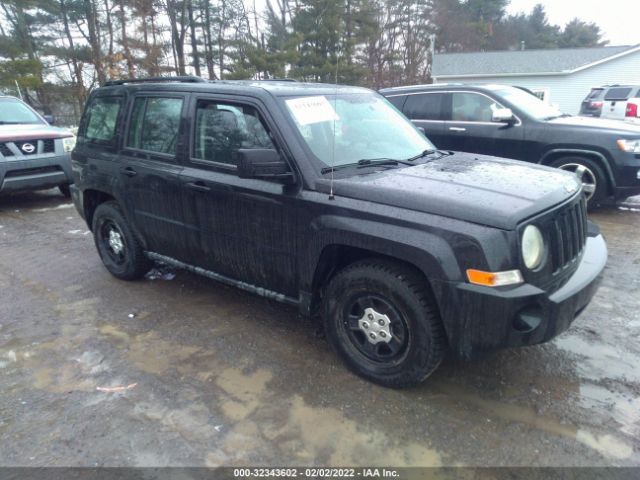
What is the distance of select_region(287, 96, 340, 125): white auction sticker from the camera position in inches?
131

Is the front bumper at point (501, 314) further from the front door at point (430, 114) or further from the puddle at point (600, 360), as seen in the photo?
the front door at point (430, 114)

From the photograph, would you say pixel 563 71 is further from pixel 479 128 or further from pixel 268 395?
pixel 268 395

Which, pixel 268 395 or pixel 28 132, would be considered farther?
pixel 28 132

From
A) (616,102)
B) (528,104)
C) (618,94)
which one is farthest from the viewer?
(618,94)

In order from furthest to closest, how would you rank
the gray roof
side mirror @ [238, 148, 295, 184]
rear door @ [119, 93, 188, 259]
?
the gray roof → rear door @ [119, 93, 188, 259] → side mirror @ [238, 148, 295, 184]

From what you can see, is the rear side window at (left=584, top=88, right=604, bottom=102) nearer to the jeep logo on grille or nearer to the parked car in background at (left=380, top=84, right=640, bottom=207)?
the parked car in background at (left=380, top=84, right=640, bottom=207)

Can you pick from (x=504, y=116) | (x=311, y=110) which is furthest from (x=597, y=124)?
(x=311, y=110)

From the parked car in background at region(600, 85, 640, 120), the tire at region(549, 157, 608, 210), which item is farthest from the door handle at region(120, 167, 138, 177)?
the parked car in background at region(600, 85, 640, 120)

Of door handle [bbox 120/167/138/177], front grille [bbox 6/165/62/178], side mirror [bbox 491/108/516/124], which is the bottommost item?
front grille [bbox 6/165/62/178]

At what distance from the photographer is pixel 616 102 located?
58.7ft

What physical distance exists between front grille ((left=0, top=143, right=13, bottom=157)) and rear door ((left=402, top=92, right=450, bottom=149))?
661 centimetres

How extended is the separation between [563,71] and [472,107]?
22820 millimetres

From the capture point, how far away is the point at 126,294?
15.1 ft

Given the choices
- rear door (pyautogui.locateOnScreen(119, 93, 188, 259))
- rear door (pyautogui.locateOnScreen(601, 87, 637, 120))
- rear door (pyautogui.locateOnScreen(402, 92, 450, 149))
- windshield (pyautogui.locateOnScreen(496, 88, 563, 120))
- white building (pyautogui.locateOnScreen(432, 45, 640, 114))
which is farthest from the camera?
white building (pyautogui.locateOnScreen(432, 45, 640, 114))
